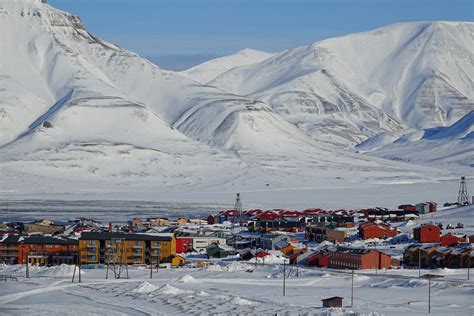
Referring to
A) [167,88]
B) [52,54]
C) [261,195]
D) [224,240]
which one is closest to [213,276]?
[224,240]

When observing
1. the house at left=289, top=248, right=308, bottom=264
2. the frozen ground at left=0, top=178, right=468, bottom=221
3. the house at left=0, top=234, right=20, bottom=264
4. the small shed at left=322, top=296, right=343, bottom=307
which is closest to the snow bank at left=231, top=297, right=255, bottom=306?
the small shed at left=322, top=296, right=343, bottom=307

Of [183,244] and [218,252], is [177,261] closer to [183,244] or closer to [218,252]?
[218,252]

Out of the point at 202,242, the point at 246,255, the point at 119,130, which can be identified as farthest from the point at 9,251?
the point at 119,130

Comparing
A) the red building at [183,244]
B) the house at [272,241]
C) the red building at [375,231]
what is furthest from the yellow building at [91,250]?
the red building at [375,231]

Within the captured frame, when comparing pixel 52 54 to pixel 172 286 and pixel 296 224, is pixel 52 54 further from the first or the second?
pixel 172 286

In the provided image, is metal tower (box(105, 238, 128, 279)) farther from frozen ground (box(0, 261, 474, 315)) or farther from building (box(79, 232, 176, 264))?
frozen ground (box(0, 261, 474, 315))

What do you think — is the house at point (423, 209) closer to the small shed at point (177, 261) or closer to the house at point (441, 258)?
the house at point (441, 258)
